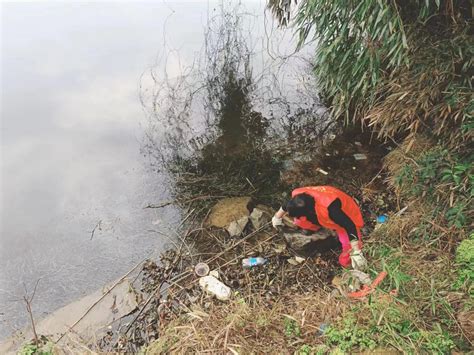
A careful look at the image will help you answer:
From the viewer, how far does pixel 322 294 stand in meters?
3.51

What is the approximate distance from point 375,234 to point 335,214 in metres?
0.64

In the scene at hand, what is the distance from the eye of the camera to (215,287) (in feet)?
12.6

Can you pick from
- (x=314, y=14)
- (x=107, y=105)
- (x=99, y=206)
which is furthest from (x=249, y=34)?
(x=99, y=206)

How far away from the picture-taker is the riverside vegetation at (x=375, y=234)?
2777 mm

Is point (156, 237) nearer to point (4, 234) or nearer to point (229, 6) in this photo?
point (4, 234)

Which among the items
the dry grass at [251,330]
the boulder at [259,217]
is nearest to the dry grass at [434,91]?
the boulder at [259,217]

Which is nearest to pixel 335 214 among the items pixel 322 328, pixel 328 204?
pixel 328 204

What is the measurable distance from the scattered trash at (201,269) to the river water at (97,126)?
23.0 inches

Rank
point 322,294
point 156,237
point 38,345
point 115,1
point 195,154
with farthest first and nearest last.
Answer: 1. point 115,1
2. point 195,154
3. point 156,237
4. point 322,294
5. point 38,345

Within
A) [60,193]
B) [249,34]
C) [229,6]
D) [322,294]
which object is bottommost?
[322,294]

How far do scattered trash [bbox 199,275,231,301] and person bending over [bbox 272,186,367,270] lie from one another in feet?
2.98

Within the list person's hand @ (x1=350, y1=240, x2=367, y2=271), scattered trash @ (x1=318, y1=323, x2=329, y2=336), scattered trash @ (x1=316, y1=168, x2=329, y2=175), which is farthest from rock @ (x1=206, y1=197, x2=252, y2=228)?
scattered trash @ (x1=318, y1=323, x2=329, y2=336)

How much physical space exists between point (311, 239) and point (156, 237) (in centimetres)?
171

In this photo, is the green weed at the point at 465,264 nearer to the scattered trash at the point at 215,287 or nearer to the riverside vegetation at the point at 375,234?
the riverside vegetation at the point at 375,234
